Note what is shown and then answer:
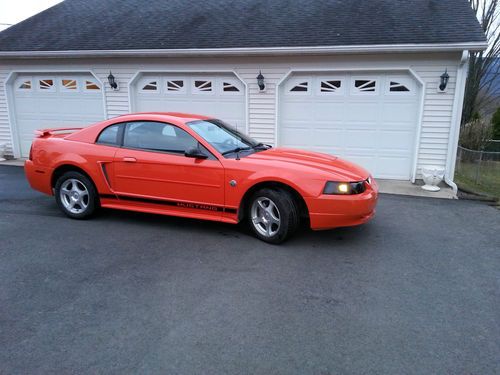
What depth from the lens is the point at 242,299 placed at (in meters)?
3.38

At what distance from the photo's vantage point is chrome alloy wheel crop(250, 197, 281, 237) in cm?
461

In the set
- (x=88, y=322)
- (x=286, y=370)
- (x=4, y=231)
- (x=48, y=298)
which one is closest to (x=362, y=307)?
(x=286, y=370)

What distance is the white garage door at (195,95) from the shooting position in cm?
935

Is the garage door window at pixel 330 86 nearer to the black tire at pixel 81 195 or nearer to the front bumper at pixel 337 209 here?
the front bumper at pixel 337 209

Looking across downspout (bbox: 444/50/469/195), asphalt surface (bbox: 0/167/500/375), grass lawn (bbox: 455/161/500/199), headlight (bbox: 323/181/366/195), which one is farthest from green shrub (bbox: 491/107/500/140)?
headlight (bbox: 323/181/366/195)

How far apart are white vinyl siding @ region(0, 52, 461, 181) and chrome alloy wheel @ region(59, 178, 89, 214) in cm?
475

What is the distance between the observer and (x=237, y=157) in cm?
484

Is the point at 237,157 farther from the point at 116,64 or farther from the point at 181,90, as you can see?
the point at 116,64

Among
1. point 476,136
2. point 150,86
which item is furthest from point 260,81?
point 476,136

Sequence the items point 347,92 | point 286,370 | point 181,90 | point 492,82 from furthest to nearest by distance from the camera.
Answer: point 492,82 < point 181,90 < point 347,92 < point 286,370

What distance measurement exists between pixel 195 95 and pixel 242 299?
7089 millimetres

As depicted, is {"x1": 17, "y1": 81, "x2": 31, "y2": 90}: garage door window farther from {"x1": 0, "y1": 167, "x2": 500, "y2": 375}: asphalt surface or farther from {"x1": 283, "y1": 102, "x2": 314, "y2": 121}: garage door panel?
{"x1": 283, "y1": 102, "x2": 314, "y2": 121}: garage door panel

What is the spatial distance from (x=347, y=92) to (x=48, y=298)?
7.22 meters

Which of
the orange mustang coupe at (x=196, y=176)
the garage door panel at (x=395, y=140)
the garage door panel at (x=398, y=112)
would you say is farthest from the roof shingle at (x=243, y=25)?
the orange mustang coupe at (x=196, y=176)
